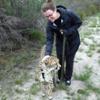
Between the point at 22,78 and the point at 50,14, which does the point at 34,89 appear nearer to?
the point at 22,78

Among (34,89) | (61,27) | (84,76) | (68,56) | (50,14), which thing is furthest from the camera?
(84,76)

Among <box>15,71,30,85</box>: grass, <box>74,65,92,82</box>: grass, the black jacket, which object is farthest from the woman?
<box>15,71,30,85</box>: grass

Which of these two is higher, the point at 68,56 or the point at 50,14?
the point at 50,14

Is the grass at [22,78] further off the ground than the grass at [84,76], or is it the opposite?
the grass at [84,76]

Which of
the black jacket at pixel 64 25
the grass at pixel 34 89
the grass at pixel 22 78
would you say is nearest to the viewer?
the black jacket at pixel 64 25

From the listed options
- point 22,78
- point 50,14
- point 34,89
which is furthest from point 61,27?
point 22,78

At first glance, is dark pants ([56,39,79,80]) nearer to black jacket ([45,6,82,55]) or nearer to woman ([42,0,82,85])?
woman ([42,0,82,85])

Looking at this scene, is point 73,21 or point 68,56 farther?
point 68,56

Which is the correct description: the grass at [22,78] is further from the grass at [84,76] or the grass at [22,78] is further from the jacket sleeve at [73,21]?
the jacket sleeve at [73,21]

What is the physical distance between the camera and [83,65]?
6.35 meters

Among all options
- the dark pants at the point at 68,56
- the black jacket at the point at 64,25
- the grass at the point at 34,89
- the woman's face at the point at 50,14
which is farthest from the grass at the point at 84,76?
the woman's face at the point at 50,14

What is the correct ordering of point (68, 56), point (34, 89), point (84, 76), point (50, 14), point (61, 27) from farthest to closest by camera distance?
1. point (84, 76)
2. point (34, 89)
3. point (68, 56)
4. point (61, 27)
5. point (50, 14)

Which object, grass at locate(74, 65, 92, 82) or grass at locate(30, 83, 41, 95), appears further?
grass at locate(74, 65, 92, 82)

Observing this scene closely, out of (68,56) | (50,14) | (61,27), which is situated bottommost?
(68,56)
